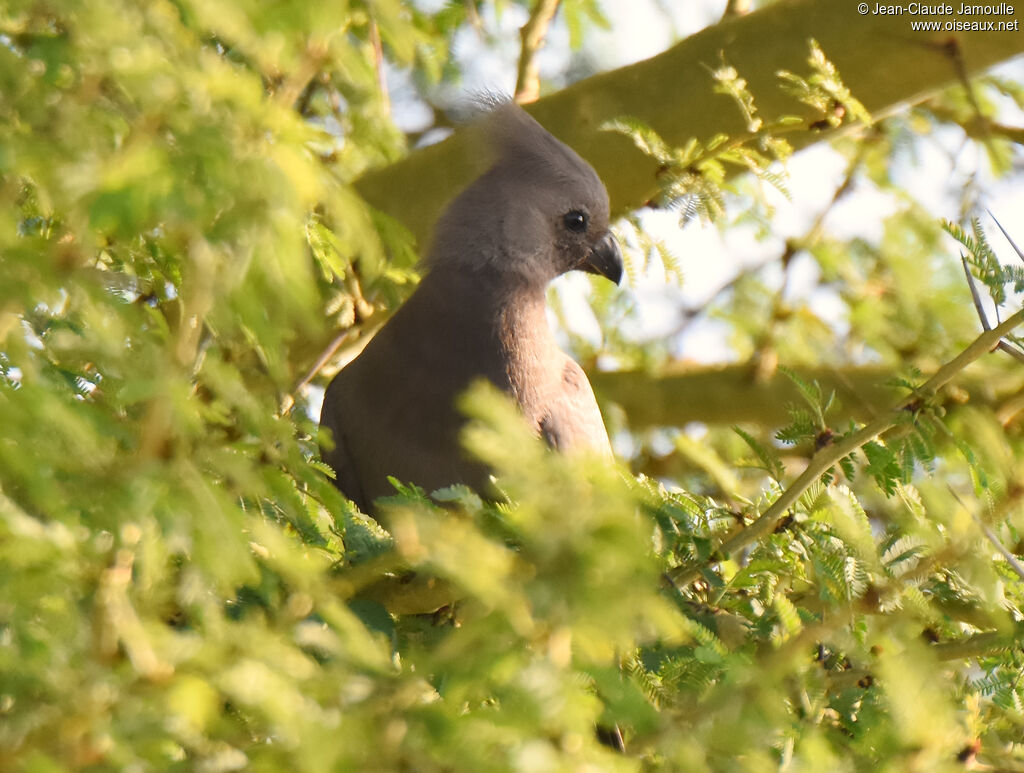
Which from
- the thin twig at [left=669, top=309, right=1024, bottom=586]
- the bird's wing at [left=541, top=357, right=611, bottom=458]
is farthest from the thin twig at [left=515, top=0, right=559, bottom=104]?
the thin twig at [left=669, top=309, right=1024, bottom=586]

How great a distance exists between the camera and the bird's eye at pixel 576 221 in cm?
483

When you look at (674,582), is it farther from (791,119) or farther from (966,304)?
(966,304)

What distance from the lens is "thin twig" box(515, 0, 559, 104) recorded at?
4930mm

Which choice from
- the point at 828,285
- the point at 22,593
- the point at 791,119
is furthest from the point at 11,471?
the point at 828,285

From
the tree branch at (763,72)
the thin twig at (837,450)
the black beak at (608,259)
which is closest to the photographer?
the thin twig at (837,450)

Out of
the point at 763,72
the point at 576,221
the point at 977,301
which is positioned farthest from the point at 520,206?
the point at 977,301

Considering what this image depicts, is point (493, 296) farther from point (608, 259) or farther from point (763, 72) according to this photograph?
point (763, 72)

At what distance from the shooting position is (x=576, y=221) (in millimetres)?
4871

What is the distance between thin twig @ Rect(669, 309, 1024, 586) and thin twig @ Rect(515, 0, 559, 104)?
2.91 m

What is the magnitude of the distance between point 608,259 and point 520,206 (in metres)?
0.47

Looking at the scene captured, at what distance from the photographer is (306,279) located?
1.52 m

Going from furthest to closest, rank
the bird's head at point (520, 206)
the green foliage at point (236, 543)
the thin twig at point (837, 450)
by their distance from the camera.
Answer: the bird's head at point (520, 206) < the thin twig at point (837, 450) < the green foliage at point (236, 543)

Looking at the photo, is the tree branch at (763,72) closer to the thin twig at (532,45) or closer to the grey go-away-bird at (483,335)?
the grey go-away-bird at (483,335)

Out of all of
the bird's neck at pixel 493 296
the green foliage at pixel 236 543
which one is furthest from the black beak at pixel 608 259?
the green foliage at pixel 236 543
